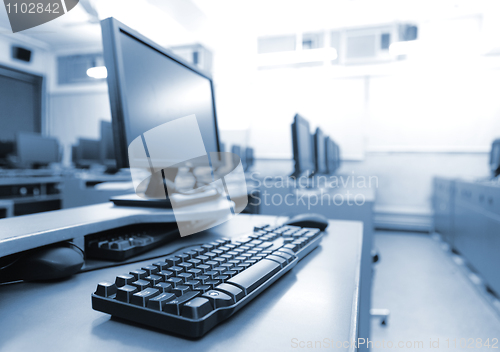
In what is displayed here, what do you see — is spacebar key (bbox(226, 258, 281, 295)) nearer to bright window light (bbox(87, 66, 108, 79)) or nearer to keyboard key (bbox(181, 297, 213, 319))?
keyboard key (bbox(181, 297, 213, 319))

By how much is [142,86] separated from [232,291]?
1.93ft

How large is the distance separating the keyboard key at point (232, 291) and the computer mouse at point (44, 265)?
281 mm

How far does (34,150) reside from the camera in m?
3.98

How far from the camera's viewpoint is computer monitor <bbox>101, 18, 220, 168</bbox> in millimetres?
697

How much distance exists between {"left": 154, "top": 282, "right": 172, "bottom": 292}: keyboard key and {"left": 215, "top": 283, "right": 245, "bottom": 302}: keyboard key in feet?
0.19

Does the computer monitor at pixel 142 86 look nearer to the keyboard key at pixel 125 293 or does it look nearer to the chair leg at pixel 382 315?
the keyboard key at pixel 125 293

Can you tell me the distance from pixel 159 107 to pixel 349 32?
4.92 m

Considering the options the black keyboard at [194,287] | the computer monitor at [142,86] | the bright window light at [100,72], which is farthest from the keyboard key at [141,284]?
the bright window light at [100,72]

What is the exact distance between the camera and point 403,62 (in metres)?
4.48

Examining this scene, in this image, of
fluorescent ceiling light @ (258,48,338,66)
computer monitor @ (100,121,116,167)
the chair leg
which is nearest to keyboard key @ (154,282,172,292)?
the chair leg

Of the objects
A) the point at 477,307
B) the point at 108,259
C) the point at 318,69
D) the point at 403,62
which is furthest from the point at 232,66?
the point at 108,259

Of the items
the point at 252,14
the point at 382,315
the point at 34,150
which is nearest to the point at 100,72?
the point at 382,315

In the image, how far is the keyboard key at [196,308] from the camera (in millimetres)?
344

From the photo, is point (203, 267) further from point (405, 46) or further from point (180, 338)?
point (405, 46)
